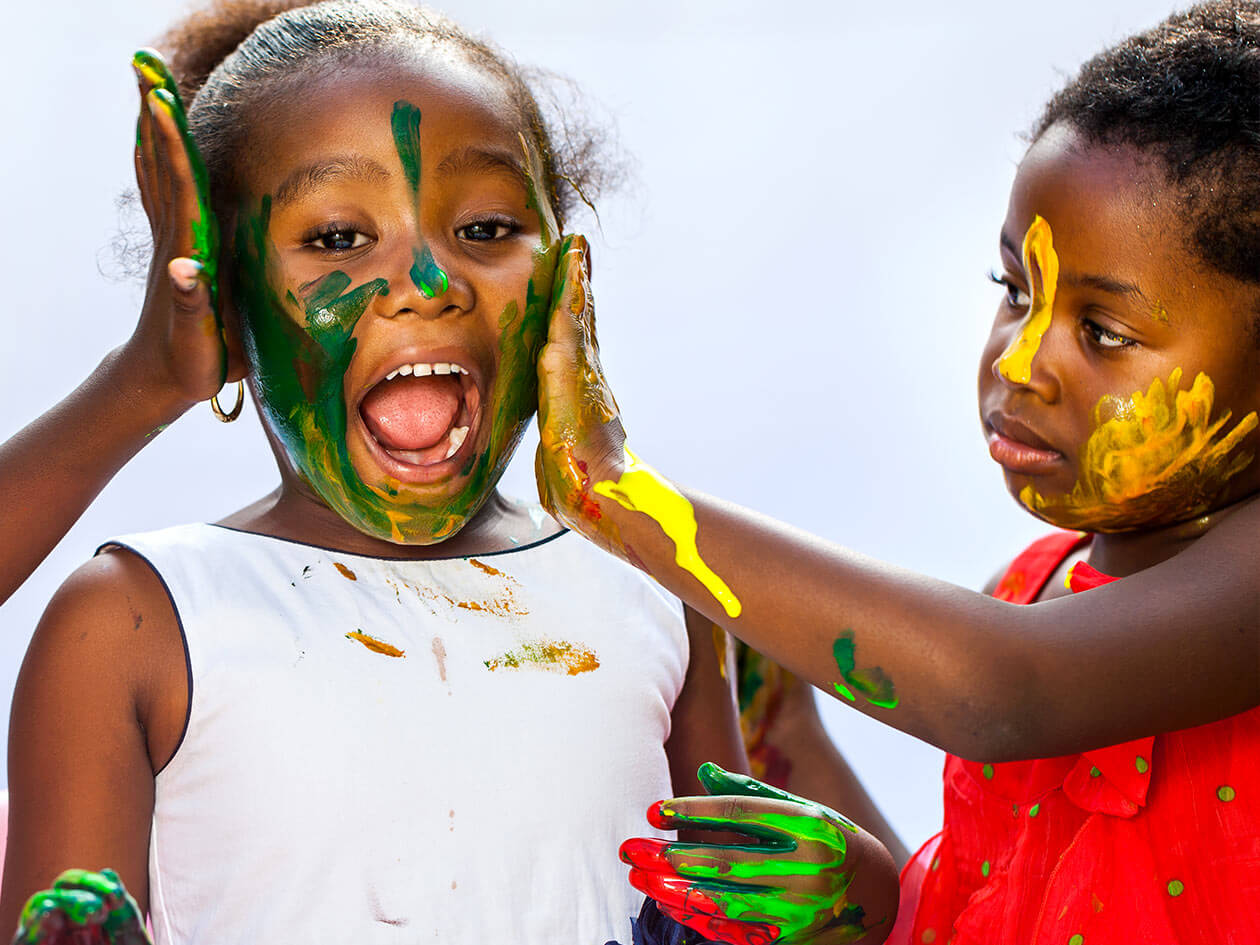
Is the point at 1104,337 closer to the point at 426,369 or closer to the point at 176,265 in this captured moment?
the point at 426,369

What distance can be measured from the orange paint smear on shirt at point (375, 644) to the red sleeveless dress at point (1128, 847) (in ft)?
2.39

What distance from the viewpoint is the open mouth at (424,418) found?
4.98 feet

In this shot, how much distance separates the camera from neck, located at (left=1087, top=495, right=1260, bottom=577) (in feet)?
5.10

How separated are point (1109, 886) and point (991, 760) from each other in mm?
301

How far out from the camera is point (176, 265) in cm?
144

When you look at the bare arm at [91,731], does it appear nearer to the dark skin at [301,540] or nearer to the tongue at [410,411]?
the dark skin at [301,540]

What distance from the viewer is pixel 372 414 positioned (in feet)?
5.02

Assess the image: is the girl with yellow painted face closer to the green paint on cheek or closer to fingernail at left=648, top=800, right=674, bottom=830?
fingernail at left=648, top=800, right=674, bottom=830

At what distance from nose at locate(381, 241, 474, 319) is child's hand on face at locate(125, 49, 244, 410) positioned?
0.20 metres

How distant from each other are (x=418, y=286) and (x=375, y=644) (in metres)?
0.40

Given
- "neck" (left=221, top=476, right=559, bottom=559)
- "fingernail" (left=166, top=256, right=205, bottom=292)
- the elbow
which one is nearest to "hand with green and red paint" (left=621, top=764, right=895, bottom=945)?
the elbow

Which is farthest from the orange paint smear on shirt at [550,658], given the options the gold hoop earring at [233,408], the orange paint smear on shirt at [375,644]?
the gold hoop earring at [233,408]

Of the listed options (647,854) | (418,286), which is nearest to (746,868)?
(647,854)

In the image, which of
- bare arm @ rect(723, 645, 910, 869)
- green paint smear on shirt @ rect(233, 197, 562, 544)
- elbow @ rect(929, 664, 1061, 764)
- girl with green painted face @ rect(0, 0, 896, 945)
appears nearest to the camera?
elbow @ rect(929, 664, 1061, 764)
